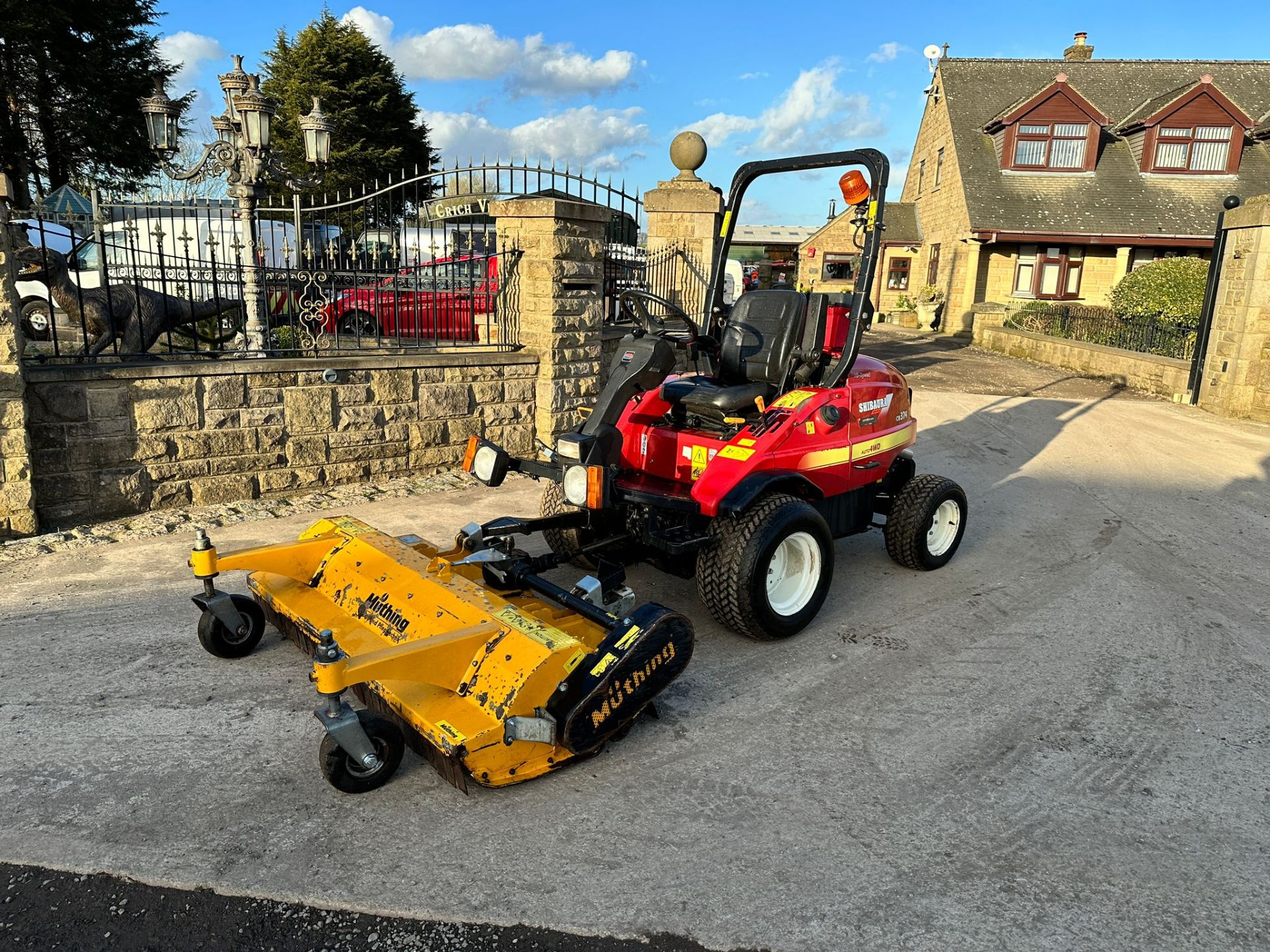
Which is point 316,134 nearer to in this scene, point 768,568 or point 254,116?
point 254,116

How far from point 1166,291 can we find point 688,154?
11425mm

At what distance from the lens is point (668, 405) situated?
16.3 feet

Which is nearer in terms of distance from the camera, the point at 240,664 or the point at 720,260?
the point at 240,664

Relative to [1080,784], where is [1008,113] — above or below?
above

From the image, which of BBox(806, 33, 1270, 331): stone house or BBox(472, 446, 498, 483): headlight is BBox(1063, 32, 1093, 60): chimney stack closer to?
BBox(806, 33, 1270, 331): stone house

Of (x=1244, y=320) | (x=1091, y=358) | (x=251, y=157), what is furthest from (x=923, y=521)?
(x=1091, y=358)

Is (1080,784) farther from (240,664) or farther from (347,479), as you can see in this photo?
(347,479)

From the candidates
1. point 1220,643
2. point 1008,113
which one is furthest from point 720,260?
point 1008,113

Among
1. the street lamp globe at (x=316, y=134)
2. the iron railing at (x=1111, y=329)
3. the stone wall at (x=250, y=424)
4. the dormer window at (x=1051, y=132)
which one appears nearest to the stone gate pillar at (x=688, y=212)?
the stone wall at (x=250, y=424)

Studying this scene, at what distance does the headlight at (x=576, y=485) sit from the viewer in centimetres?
385

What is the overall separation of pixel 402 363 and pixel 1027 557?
485 cm

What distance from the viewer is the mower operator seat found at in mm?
4703

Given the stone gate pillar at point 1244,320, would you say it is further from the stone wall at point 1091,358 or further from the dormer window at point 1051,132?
the dormer window at point 1051,132

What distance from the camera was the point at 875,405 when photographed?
16.2 ft
